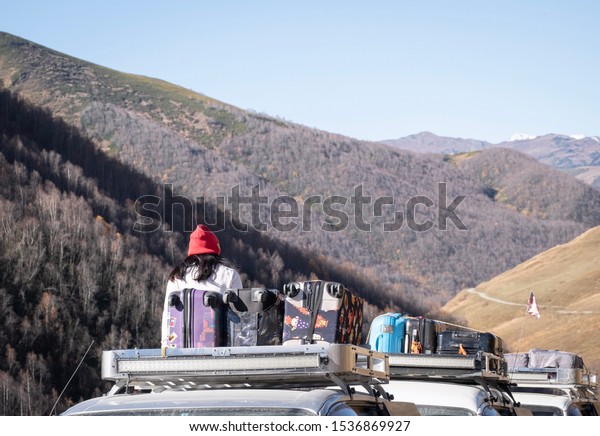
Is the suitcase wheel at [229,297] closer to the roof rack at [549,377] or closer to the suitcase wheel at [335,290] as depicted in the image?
the suitcase wheel at [335,290]

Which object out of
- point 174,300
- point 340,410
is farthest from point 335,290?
point 340,410

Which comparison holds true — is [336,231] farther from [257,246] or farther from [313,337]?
[313,337]

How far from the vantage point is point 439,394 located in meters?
8.24

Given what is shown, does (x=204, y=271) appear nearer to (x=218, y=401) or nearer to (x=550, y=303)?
(x=218, y=401)

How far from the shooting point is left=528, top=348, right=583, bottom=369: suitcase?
16.6 m

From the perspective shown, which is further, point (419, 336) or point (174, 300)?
point (419, 336)

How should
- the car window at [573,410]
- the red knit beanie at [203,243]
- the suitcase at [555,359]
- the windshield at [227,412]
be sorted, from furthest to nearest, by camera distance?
the suitcase at [555,359]
the car window at [573,410]
the red knit beanie at [203,243]
the windshield at [227,412]

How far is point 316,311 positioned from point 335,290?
0.17m

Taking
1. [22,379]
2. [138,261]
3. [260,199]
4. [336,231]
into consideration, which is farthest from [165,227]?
[336,231]

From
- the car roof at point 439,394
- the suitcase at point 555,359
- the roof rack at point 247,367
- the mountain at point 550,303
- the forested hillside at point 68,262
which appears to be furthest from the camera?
the mountain at point 550,303

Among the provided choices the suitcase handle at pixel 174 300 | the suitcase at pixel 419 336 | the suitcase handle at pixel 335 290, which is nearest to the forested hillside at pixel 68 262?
the suitcase at pixel 419 336

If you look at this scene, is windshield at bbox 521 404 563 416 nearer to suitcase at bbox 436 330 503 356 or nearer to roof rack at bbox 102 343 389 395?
suitcase at bbox 436 330 503 356

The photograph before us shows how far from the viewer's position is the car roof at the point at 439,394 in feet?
26.7

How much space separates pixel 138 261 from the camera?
240ft
